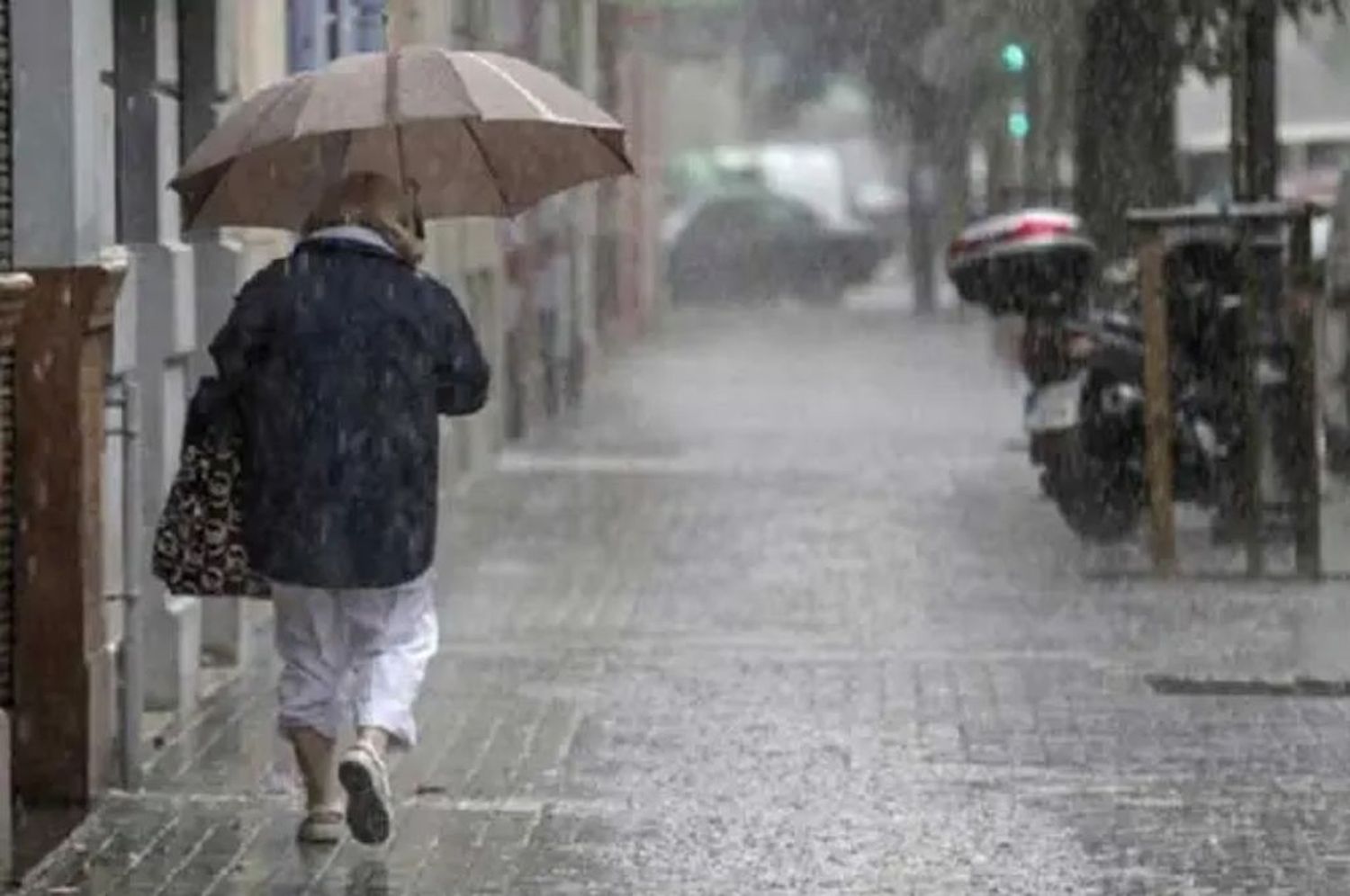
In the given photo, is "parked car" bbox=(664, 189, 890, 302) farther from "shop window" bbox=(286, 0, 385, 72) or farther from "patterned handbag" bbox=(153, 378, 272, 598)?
"patterned handbag" bbox=(153, 378, 272, 598)

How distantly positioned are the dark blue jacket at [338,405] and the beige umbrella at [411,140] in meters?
0.36

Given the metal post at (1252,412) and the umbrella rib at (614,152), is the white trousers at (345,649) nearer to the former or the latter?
the umbrella rib at (614,152)

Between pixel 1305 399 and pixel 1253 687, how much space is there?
12.0ft

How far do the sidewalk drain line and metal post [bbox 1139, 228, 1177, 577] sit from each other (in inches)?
124

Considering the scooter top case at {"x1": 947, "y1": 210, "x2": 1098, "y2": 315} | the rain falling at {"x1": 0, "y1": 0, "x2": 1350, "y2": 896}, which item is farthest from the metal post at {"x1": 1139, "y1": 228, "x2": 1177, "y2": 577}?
the scooter top case at {"x1": 947, "y1": 210, "x2": 1098, "y2": 315}

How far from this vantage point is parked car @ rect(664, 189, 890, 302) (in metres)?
55.6

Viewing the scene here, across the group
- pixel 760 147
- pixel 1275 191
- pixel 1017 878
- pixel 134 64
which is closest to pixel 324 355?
pixel 1017 878

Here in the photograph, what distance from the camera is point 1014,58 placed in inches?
1049

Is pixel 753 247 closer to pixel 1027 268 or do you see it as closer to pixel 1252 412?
pixel 1027 268

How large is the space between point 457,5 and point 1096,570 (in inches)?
287

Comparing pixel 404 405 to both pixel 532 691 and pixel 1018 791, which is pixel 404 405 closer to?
pixel 1018 791

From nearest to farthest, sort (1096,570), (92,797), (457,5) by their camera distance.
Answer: (92,797), (1096,570), (457,5)

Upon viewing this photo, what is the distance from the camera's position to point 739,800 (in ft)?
35.4

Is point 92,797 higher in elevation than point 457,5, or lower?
lower
